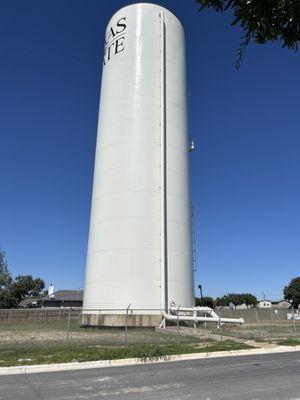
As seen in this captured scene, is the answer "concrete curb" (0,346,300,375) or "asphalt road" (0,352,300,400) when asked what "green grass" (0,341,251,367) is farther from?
"asphalt road" (0,352,300,400)

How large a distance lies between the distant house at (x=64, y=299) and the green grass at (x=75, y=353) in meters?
64.0

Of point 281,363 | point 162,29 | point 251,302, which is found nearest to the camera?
point 281,363

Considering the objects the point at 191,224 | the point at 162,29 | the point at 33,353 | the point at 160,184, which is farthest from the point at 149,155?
the point at 33,353

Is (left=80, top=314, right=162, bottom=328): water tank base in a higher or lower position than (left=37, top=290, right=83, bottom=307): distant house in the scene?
lower

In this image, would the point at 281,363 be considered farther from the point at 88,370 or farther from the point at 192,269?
the point at 192,269

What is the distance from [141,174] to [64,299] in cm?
5637

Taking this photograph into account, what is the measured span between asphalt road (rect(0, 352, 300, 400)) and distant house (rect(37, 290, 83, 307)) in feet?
224

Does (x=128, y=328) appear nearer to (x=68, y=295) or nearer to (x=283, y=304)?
(x=68, y=295)

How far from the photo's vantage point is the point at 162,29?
33.8m

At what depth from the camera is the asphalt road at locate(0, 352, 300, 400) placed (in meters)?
8.90

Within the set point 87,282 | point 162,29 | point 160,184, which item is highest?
point 162,29

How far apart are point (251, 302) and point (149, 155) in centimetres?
12969

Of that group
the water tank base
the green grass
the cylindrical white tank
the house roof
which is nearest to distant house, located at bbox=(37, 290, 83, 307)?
the house roof

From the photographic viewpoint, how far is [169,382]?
10.4m
